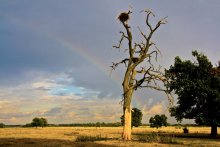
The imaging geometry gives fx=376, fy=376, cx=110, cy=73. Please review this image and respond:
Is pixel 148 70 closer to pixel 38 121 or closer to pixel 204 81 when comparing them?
pixel 204 81

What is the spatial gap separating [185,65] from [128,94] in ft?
76.6

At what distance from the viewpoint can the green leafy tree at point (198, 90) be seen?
174 ft

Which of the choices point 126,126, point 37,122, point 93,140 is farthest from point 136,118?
point 93,140

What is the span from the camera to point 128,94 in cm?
3559

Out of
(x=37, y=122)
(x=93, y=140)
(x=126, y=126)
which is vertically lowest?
(x=93, y=140)

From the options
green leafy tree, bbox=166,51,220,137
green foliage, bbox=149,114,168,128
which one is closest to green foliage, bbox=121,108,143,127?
green foliage, bbox=149,114,168,128

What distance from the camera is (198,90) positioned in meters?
53.7

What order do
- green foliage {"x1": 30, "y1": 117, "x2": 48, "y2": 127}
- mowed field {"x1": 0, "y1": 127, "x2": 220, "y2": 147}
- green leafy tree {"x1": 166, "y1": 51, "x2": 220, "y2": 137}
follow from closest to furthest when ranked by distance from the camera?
mowed field {"x1": 0, "y1": 127, "x2": 220, "y2": 147} < green leafy tree {"x1": 166, "y1": 51, "x2": 220, "y2": 137} < green foliage {"x1": 30, "y1": 117, "x2": 48, "y2": 127}

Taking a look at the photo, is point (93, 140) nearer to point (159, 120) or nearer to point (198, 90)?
point (198, 90)

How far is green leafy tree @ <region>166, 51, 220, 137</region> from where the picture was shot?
174ft

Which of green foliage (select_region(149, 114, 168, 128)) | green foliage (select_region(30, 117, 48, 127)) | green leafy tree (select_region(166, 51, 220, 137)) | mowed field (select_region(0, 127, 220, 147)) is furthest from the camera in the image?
green foliage (select_region(30, 117, 48, 127))

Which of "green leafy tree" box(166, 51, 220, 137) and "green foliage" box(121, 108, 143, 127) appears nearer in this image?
"green leafy tree" box(166, 51, 220, 137)

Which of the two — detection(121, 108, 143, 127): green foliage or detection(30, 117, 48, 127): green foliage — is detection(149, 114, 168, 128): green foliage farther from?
detection(30, 117, 48, 127): green foliage

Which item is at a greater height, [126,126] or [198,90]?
[198,90]
